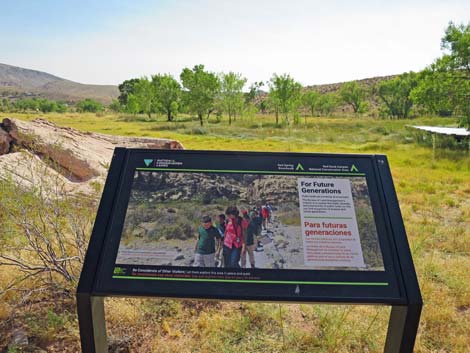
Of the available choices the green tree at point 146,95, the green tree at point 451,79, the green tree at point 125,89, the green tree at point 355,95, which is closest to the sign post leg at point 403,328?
the green tree at point 451,79

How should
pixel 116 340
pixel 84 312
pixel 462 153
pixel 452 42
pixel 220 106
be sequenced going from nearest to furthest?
pixel 84 312 < pixel 116 340 < pixel 462 153 < pixel 452 42 < pixel 220 106

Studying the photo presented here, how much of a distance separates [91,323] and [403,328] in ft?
5.25

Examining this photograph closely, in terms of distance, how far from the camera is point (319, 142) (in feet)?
62.2

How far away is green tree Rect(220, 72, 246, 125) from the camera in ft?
109

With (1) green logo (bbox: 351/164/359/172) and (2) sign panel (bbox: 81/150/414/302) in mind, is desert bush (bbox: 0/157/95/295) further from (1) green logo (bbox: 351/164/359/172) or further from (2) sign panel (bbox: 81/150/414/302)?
(1) green logo (bbox: 351/164/359/172)

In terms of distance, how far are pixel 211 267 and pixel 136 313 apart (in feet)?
5.42

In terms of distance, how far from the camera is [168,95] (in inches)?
1433

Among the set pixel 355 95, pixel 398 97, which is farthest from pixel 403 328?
pixel 355 95

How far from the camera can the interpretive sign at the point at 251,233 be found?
1981mm

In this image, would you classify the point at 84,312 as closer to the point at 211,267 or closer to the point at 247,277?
the point at 211,267

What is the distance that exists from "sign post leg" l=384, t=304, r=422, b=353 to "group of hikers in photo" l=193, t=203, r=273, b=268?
772mm

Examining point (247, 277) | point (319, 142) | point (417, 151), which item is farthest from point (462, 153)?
point (247, 277)

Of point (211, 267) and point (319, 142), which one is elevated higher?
point (211, 267)

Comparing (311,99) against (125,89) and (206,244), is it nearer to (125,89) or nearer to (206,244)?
(125,89)
